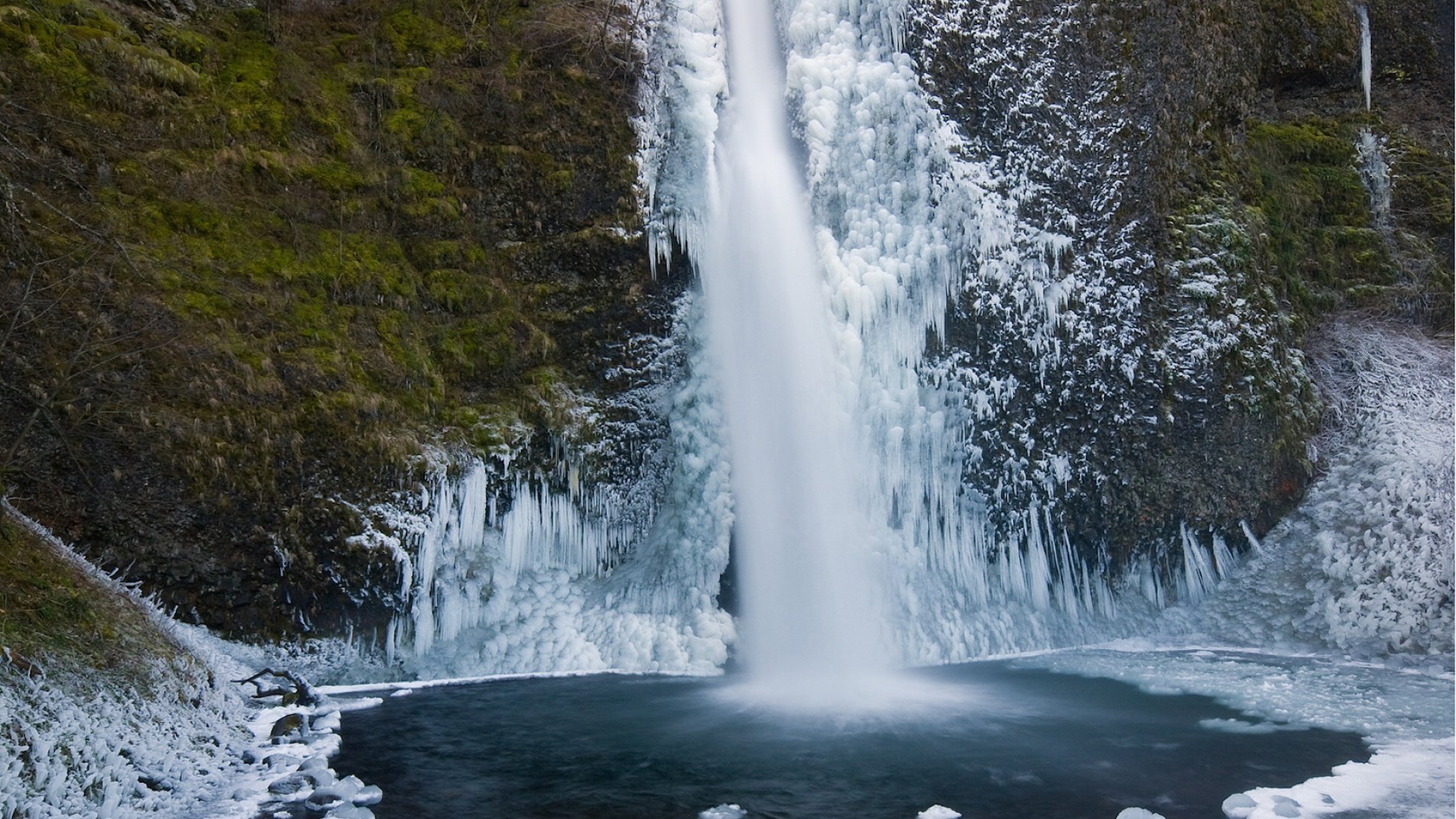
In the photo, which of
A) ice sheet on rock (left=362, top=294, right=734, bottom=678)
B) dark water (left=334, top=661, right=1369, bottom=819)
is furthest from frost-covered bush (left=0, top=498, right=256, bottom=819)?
ice sheet on rock (left=362, top=294, right=734, bottom=678)

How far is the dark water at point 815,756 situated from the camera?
19.2 feet

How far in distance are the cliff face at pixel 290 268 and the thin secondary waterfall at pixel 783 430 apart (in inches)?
35.2

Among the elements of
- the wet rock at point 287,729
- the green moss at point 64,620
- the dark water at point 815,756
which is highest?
the green moss at point 64,620

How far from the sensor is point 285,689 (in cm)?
833

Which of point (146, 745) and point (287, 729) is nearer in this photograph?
point (146, 745)

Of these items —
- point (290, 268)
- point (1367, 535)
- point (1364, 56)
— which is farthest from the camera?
point (1364, 56)

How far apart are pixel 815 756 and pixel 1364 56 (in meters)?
12.0

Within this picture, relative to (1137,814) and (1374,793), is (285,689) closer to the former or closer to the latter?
(1137,814)

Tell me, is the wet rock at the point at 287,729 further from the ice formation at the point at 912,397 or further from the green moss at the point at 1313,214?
the green moss at the point at 1313,214

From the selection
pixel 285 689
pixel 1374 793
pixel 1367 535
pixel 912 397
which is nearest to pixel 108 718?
pixel 285 689

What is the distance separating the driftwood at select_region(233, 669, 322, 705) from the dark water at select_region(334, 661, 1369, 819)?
1.69 ft

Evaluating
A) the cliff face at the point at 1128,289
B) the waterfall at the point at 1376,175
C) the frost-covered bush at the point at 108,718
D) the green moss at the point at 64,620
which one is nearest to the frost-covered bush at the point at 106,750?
the frost-covered bush at the point at 108,718

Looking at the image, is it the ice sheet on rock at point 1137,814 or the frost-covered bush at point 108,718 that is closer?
the frost-covered bush at point 108,718

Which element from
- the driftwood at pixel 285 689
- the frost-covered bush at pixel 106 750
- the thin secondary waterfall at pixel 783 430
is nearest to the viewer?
the frost-covered bush at pixel 106 750
